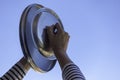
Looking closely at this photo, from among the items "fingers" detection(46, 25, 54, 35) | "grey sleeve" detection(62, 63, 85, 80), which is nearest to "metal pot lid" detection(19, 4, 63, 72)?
"fingers" detection(46, 25, 54, 35)

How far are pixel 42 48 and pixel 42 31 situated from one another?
7cm

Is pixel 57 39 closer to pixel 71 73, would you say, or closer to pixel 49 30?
pixel 49 30

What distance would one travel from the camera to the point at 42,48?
3.69 ft

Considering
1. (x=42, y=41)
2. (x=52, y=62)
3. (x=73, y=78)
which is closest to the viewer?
(x=73, y=78)

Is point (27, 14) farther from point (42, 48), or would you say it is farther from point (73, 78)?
point (73, 78)

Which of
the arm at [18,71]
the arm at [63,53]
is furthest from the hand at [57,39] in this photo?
the arm at [18,71]

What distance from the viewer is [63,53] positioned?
3.24ft

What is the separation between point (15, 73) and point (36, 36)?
→ 0.70 ft

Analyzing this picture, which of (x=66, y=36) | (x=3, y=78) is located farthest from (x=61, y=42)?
(x=3, y=78)

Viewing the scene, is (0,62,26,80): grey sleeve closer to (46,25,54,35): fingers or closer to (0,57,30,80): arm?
(0,57,30,80): arm

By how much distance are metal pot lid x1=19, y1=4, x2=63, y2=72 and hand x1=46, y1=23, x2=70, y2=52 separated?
1.4 inches

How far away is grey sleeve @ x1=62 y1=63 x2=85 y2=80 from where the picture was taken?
0.76 meters

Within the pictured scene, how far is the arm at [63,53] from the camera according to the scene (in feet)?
2.54

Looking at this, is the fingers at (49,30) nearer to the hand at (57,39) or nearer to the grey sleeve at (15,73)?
the hand at (57,39)
